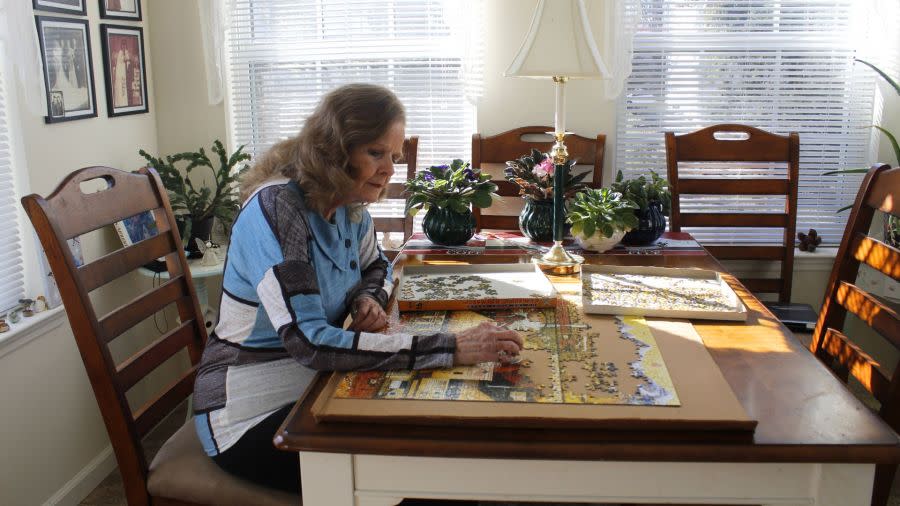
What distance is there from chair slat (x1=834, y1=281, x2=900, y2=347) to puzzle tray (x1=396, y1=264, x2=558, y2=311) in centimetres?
69

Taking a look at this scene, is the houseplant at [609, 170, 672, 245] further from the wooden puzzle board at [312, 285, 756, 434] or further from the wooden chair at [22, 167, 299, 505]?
the wooden chair at [22, 167, 299, 505]

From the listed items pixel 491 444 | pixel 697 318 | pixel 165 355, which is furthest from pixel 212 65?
pixel 491 444

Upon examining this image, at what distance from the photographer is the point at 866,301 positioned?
1.78 metres

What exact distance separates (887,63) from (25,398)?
3133 millimetres

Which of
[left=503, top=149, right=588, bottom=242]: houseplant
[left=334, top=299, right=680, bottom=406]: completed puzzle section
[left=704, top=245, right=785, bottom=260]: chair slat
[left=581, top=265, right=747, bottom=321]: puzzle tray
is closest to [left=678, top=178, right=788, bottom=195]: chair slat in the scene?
[left=704, top=245, right=785, bottom=260]: chair slat

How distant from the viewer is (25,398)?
7.47ft

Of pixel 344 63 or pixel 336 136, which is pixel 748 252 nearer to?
pixel 344 63

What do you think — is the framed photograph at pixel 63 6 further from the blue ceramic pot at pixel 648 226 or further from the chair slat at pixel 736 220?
the chair slat at pixel 736 220

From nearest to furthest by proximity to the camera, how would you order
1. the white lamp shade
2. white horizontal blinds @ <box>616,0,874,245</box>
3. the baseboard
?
1. the white lamp shade
2. the baseboard
3. white horizontal blinds @ <box>616,0,874,245</box>

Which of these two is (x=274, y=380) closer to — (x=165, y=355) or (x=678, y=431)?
(x=165, y=355)

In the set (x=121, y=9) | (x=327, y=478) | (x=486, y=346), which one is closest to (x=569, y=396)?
(x=486, y=346)

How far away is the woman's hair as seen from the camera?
5.12ft

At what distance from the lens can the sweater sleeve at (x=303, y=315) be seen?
1.31m

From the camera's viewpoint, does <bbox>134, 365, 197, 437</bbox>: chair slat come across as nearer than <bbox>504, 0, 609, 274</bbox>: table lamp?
Yes
